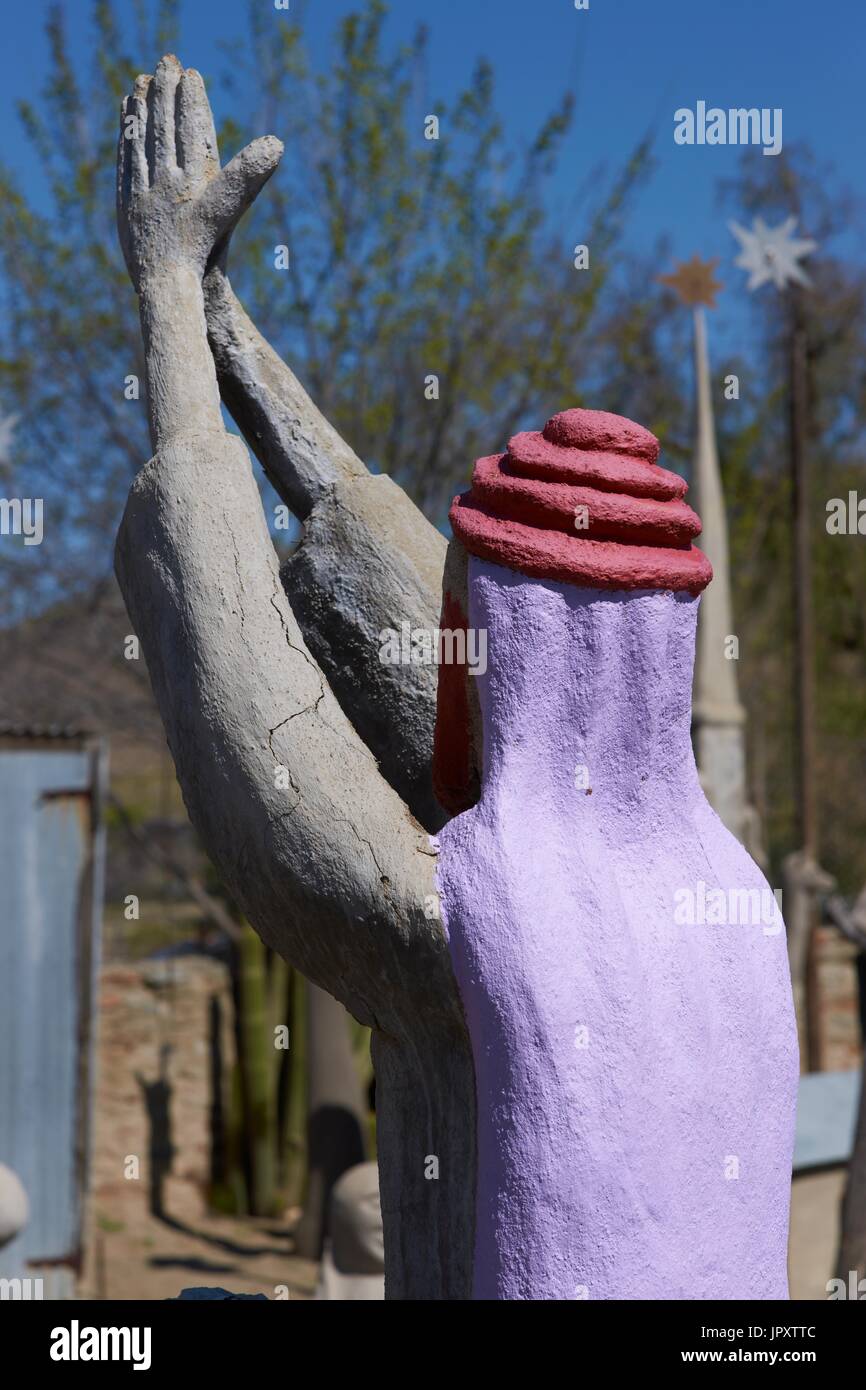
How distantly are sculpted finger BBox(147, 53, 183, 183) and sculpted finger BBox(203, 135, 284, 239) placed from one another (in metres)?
0.10

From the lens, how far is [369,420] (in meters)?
8.54

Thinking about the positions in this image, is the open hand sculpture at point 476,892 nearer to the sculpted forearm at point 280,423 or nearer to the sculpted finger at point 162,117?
the sculpted finger at point 162,117

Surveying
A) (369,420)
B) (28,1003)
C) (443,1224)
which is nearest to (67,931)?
(28,1003)

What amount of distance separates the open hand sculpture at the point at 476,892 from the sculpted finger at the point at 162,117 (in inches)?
4.4

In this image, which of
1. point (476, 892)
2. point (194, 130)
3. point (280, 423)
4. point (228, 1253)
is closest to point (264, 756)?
point (476, 892)

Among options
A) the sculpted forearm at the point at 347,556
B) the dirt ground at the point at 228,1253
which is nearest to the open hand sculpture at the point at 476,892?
the sculpted forearm at the point at 347,556

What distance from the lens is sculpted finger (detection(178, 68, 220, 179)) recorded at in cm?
224

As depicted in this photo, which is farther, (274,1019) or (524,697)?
(274,1019)

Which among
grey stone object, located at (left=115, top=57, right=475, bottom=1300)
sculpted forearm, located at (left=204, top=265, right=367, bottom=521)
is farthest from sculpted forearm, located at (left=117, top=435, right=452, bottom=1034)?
sculpted forearm, located at (left=204, top=265, right=367, bottom=521)

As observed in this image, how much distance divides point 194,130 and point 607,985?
136cm

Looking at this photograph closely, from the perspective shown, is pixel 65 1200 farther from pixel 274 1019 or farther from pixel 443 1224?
pixel 443 1224

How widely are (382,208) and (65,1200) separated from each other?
5.32 meters

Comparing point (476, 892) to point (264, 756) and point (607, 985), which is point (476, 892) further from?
point (264, 756)

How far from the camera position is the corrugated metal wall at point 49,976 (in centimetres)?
695
